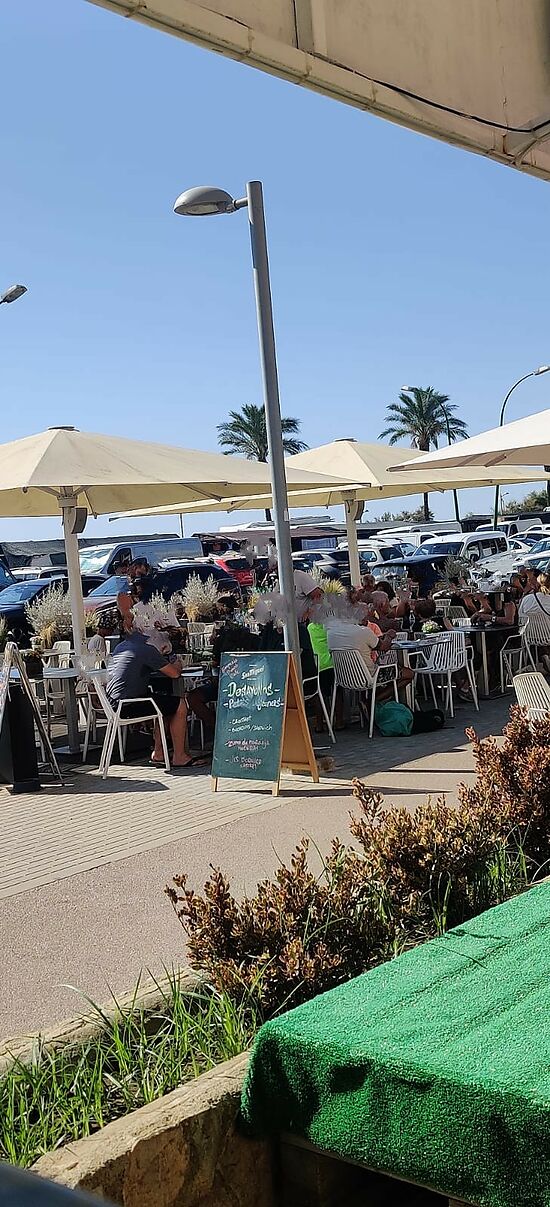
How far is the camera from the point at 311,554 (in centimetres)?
3491

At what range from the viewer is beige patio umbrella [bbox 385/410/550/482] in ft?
34.1

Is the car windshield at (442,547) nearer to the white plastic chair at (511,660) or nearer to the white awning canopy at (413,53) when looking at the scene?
the white plastic chair at (511,660)

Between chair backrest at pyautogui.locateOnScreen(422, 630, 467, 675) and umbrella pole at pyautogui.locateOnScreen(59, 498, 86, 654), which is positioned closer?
chair backrest at pyautogui.locateOnScreen(422, 630, 467, 675)

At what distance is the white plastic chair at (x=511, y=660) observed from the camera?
A: 1387 cm

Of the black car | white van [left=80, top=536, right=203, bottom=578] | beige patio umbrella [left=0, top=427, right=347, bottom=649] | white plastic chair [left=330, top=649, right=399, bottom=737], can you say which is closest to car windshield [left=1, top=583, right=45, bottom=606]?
the black car

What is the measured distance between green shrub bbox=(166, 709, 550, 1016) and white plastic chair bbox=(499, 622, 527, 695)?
886 cm

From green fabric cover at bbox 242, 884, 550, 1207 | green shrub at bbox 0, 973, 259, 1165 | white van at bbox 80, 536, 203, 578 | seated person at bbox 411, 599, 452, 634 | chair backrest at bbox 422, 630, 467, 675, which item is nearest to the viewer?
green fabric cover at bbox 242, 884, 550, 1207

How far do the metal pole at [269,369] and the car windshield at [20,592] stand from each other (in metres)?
13.7

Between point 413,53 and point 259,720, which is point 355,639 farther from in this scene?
point 413,53

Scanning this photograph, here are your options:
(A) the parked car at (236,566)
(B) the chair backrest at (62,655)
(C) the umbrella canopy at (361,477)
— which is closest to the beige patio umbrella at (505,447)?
(C) the umbrella canopy at (361,477)

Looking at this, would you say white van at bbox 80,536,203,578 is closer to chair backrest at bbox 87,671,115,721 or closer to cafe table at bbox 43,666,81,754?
cafe table at bbox 43,666,81,754

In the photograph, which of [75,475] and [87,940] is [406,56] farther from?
[75,475]

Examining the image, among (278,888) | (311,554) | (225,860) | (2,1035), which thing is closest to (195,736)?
(225,860)

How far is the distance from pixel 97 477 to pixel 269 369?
2.40m
